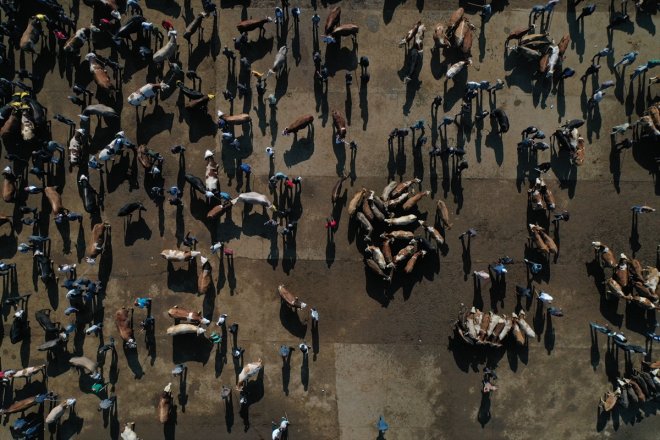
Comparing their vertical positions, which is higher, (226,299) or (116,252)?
(116,252)

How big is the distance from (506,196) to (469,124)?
10.4ft

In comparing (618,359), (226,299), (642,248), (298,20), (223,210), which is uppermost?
(298,20)

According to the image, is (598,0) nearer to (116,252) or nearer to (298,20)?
(298,20)

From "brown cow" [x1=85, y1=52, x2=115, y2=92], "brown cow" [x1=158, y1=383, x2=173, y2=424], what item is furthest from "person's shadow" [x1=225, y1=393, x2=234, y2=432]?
"brown cow" [x1=85, y1=52, x2=115, y2=92]

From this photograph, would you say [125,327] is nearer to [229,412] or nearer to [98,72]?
[229,412]

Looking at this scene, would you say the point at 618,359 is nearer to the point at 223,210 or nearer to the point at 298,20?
the point at 223,210

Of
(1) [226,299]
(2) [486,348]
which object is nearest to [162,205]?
(1) [226,299]

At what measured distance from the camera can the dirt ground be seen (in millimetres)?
17953

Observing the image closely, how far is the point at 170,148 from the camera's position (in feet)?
59.2

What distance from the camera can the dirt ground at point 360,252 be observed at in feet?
58.9

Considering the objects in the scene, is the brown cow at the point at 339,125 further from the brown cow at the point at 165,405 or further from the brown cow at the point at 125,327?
the brown cow at the point at 165,405

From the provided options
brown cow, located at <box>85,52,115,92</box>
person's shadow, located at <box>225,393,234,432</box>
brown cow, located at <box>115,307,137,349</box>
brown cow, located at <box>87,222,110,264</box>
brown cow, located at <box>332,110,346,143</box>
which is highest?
brown cow, located at <box>85,52,115,92</box>

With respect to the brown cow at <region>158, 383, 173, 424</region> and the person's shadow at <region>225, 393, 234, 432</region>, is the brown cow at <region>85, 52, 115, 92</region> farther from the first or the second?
the person's shadow at <region>225, 393, 234, 432</region>

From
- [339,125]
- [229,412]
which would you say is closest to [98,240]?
[229,412]
